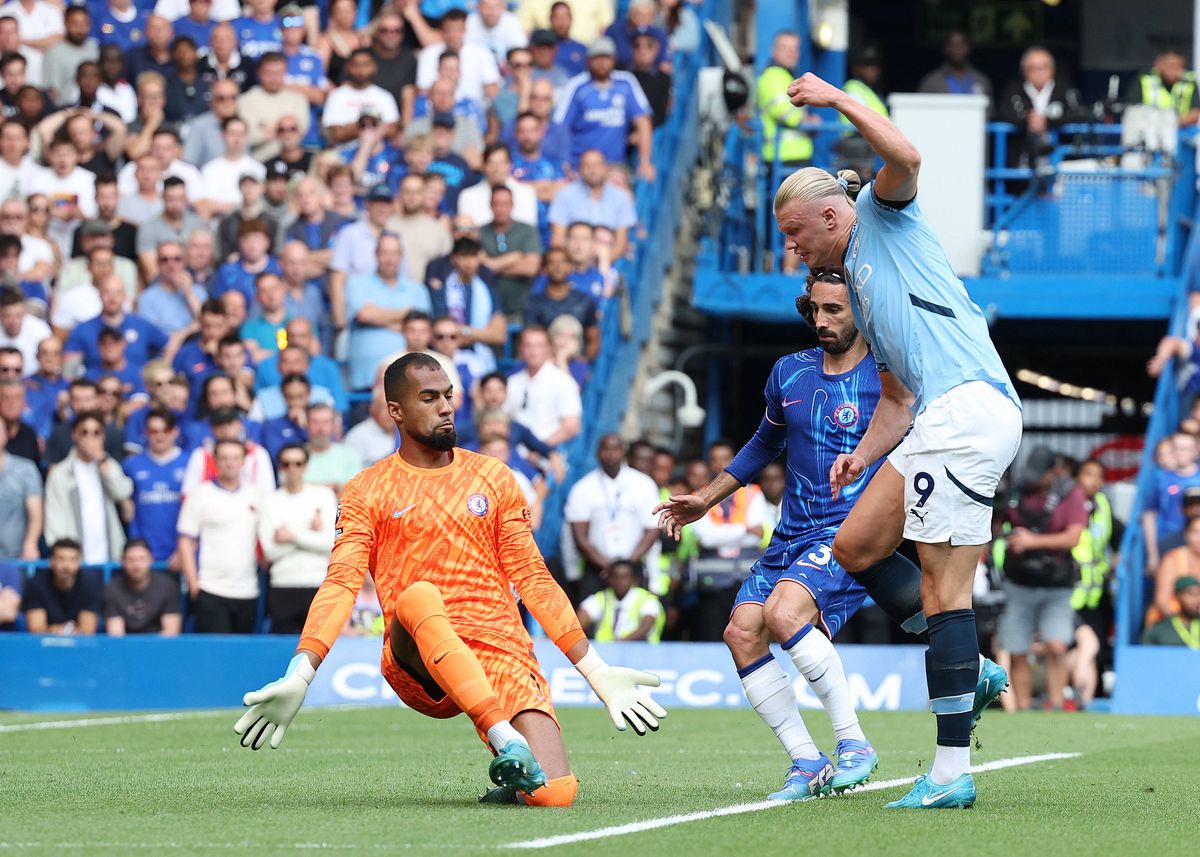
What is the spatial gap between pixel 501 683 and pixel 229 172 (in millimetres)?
12103

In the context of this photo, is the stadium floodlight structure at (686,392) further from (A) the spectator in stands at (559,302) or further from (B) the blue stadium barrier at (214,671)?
(B) the blue stadium barrier at (214,671)

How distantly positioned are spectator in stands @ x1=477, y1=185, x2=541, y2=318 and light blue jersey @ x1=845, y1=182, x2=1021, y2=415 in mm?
10680

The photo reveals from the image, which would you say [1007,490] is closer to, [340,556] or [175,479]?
[175,479]

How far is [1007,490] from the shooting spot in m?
17.6

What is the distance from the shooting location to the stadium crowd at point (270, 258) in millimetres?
15891

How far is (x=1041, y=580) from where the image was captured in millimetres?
15484

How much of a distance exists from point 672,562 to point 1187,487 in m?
4.10

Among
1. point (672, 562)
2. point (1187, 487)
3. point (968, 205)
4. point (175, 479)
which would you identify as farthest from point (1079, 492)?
point (175, 479)

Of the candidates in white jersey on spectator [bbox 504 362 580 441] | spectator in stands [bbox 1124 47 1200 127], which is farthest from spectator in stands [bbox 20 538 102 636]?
spectator in stands [bbox 1124 47 1200 127]

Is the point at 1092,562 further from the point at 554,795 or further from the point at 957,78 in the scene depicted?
the point at 554,795

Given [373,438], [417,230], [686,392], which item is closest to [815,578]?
[373,438]

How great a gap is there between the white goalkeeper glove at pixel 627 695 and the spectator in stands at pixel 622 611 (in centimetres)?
849

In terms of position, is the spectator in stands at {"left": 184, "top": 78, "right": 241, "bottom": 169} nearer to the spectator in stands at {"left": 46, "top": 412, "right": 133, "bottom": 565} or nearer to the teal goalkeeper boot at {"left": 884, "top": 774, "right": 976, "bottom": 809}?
the spectator in stands at {"left": 46, "top": 412, "right": 133, "bottom": 565}

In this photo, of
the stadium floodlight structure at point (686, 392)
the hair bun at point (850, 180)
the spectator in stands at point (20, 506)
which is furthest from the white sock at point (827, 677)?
the stadium floodlight structure at point (686, 392)
